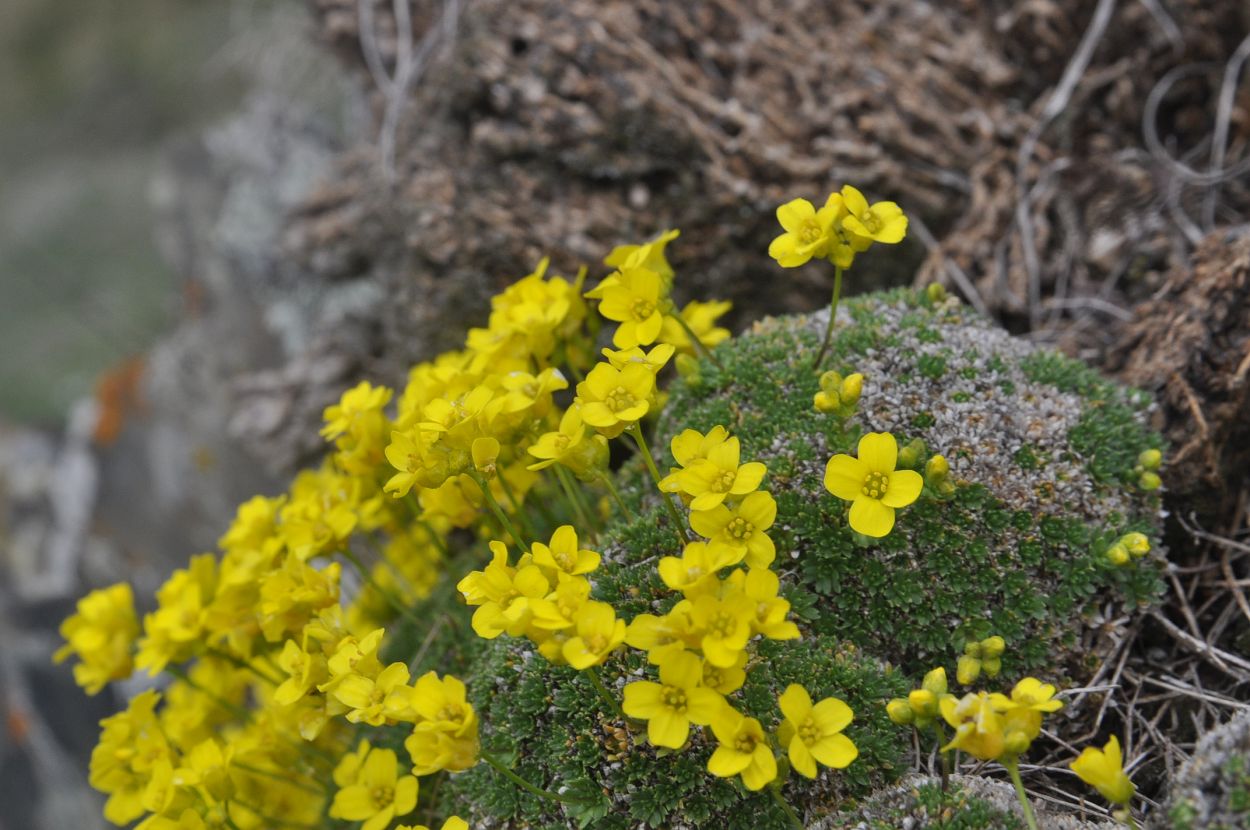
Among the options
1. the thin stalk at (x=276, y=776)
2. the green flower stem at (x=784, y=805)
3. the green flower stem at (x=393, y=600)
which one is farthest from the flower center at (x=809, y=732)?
the thin stalk at (x=276, y=776)

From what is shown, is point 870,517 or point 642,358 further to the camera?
point 642,358

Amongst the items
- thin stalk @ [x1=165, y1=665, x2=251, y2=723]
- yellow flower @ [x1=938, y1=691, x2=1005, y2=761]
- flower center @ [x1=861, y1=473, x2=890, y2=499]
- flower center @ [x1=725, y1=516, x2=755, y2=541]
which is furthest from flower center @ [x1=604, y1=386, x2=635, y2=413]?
thin stalk @ [x1=165, y1=665, x2=251, y2=723]

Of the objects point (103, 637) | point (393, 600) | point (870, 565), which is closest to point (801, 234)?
point (870, 565)

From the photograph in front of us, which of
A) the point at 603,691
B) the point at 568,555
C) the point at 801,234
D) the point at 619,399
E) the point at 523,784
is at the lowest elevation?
the point at 523,784

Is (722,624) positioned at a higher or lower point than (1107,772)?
higher

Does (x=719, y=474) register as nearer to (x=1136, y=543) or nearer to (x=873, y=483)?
(x=873, y=483)

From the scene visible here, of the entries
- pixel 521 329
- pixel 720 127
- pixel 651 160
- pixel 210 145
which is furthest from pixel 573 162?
pixel 210 145

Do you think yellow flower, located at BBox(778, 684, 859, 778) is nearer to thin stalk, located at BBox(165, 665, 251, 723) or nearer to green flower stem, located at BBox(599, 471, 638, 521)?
green flower stem, located at BBox(599, 471, 638, 521)

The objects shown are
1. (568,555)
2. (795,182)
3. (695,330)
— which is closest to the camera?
(568,555)

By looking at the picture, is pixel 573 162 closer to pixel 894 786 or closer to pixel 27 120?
pixel 894 786
